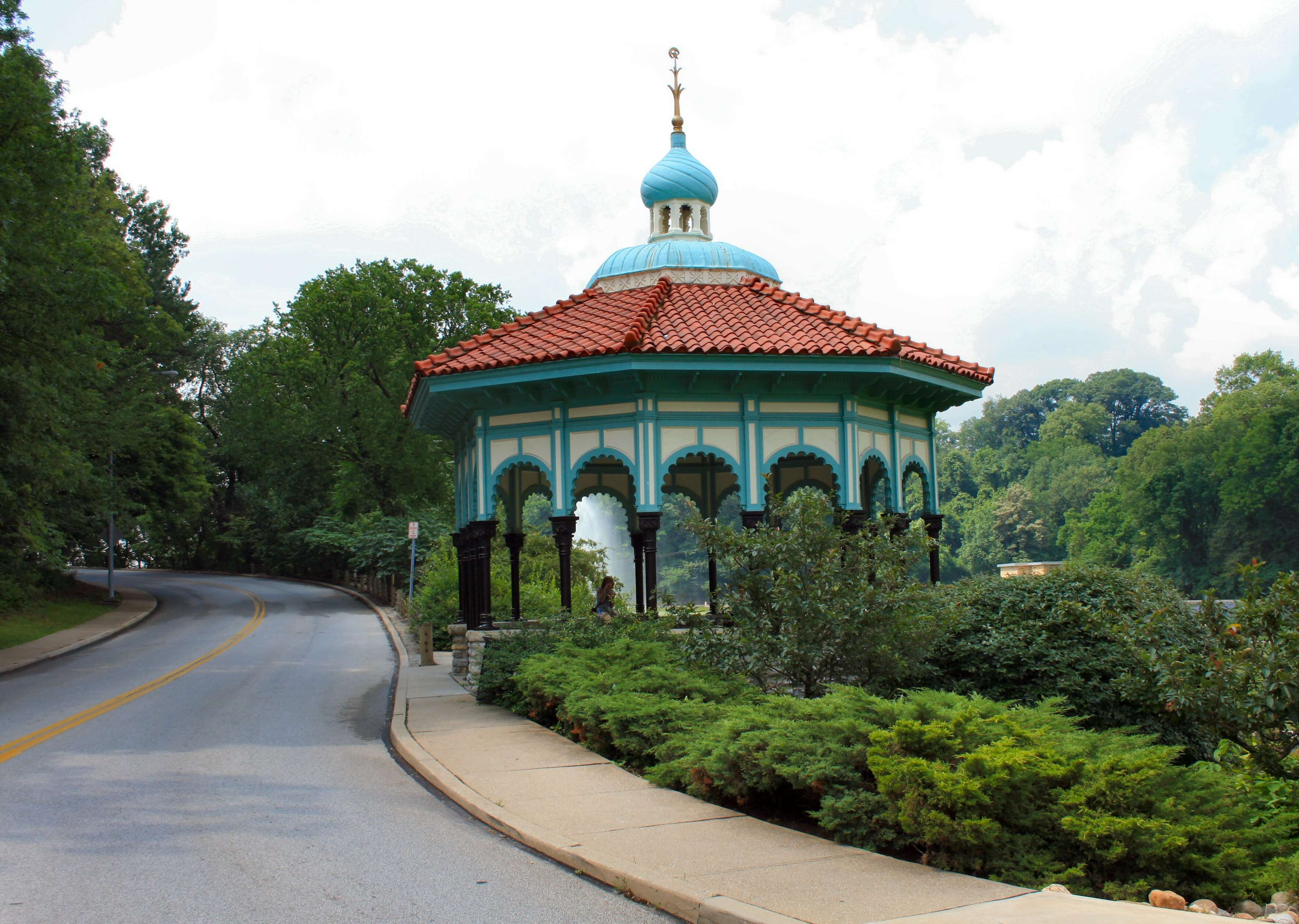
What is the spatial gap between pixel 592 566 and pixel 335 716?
71.6ft

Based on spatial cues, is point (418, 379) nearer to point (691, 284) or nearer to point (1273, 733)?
point (691, 284)

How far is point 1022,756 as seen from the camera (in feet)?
21.9

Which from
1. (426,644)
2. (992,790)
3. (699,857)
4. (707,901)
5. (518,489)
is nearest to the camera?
(707,901)

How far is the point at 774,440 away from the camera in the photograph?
54.3 ft

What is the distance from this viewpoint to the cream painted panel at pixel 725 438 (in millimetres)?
16344

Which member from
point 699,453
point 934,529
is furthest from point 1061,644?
point 934,529

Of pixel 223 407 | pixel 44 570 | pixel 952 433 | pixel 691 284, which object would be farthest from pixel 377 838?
pixel 952 433

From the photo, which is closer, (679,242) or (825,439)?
(825,439)

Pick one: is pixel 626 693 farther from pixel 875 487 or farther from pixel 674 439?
pixel 875 487

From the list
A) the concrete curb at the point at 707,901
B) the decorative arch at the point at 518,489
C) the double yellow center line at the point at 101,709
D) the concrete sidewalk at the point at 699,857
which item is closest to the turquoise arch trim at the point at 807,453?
the decorative arch at the point at 518,489

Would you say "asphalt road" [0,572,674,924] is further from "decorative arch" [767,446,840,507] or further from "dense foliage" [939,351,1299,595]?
"dense foliage" [939,351,1299,595]

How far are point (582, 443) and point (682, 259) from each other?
4655mm

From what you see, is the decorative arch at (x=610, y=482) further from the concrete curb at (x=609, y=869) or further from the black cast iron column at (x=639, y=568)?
the concrete curb at (x=609, y=869)

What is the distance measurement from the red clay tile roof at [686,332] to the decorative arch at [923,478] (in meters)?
1.67
